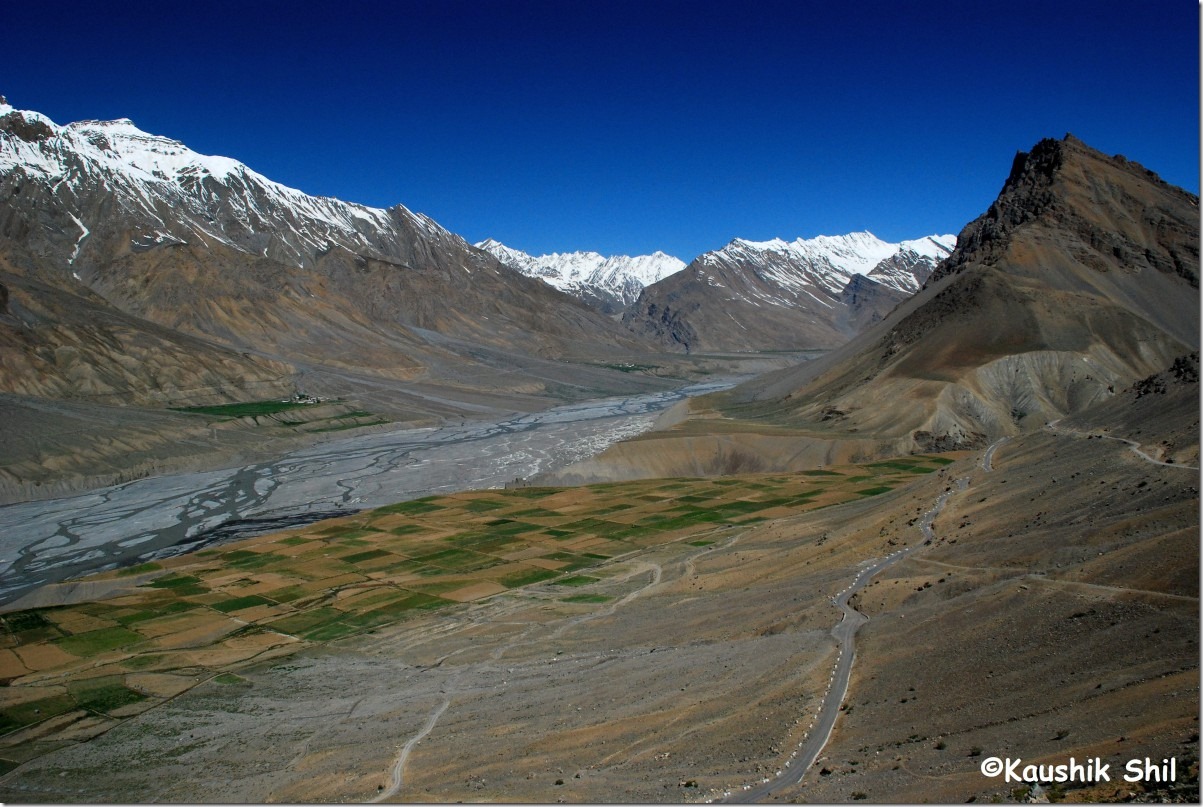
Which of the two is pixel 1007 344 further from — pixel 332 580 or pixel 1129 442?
pixel 332 580

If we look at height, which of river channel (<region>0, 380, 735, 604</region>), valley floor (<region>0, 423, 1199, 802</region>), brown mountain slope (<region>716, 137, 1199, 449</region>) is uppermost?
brown mountain slope (<region>716, 137, 1199, 449</region>)

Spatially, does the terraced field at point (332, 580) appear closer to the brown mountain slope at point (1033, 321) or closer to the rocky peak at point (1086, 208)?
the brown mountain slope at point (1033, 321)

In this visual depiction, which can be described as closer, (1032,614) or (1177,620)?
(1177,620)

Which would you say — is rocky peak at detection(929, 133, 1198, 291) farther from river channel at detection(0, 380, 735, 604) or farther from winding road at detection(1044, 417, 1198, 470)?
winding road at detection(1044, 417, 1198, 470)

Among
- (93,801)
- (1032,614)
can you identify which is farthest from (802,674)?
(93,801)

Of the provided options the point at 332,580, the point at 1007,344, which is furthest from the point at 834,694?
the point at 1007,344

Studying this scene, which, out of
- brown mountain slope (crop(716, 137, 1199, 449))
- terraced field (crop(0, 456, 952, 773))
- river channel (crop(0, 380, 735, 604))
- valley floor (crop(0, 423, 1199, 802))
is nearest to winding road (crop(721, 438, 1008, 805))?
valley floor (crop(0, 423, 1199, 802))

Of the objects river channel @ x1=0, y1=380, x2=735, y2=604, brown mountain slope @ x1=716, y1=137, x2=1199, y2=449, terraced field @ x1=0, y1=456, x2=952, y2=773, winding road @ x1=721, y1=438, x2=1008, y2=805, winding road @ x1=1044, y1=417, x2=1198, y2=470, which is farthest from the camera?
brown mountain slope @ x1=716, y1=137, x2=1199, y2=449

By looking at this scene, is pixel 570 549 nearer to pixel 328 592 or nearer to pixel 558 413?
pixel 328 592
